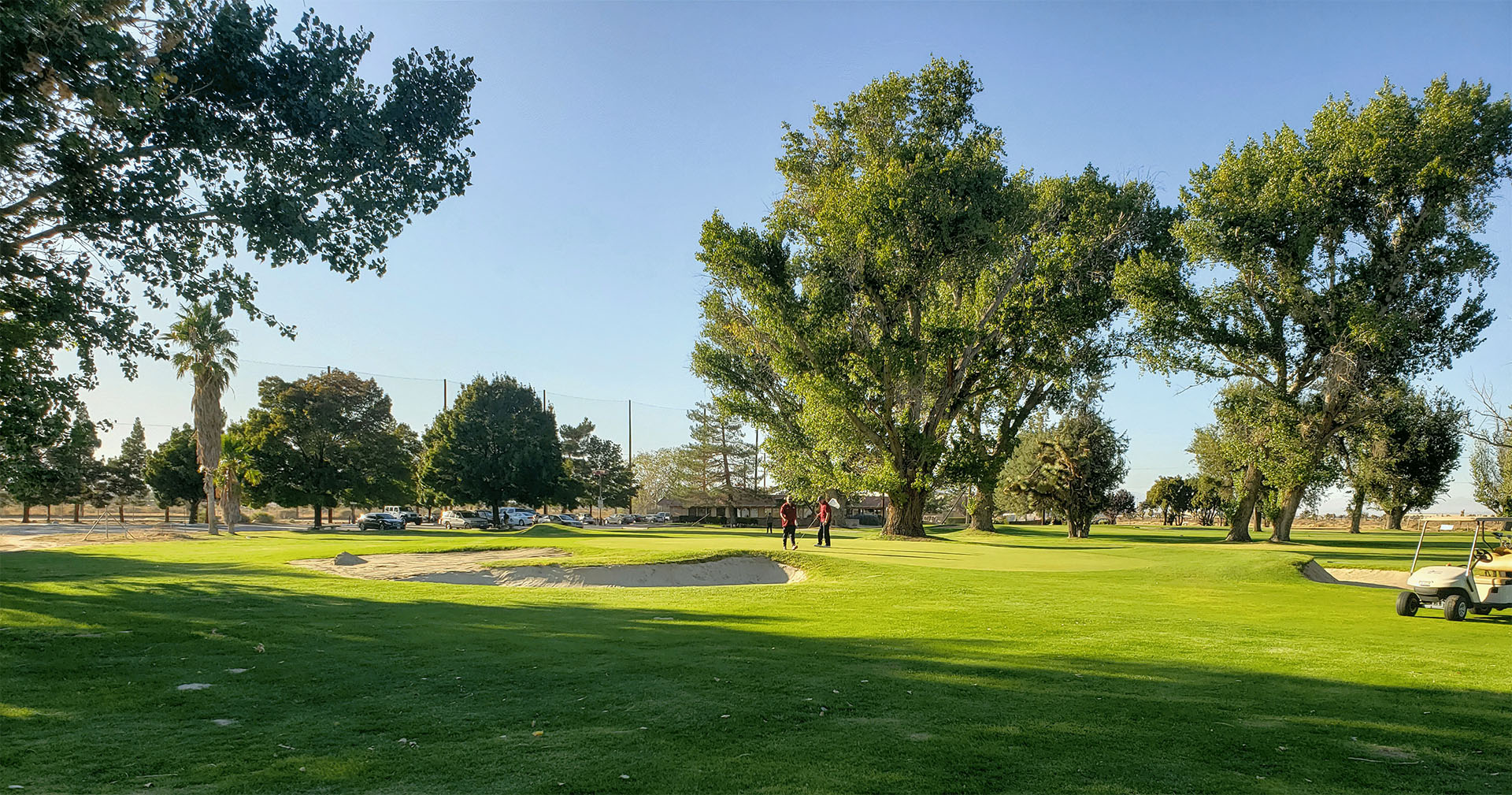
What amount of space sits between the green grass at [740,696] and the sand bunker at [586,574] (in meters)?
5.55

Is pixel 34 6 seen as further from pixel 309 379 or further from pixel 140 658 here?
pixel 309 379

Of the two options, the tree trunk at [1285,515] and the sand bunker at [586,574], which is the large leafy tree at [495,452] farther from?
the tree trunk at [1285,515]

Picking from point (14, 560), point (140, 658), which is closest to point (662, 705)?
point (140, 658)

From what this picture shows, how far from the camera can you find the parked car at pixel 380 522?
63688 millimetres

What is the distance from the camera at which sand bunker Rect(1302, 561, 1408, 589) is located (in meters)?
22.1

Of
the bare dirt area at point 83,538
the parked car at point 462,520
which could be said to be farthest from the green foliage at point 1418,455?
the bare dirt area at point 83,538

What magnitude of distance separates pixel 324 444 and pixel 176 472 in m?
22.2

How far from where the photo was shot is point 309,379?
247 ft

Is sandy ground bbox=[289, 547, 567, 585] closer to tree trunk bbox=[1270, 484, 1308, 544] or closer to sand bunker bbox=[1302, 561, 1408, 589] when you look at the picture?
sand bunker bbox=[1302, 561, 1408, 589]

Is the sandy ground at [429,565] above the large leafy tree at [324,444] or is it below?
below

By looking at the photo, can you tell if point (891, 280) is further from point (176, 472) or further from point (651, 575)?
point (176, 472)

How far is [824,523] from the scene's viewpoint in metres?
30.2

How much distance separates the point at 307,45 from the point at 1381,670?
1717 cm

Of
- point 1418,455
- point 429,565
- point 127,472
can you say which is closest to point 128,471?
point 127,472
